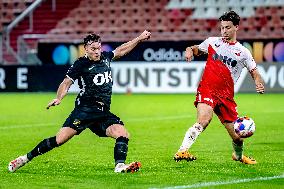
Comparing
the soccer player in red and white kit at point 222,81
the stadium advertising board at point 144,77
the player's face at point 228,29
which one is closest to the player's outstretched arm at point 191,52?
the soccer player in red and white kit at point 222,81

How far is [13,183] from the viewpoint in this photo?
8469 mm

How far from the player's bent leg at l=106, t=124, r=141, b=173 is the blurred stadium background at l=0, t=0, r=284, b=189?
0.18m

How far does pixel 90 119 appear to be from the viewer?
951 centimetres

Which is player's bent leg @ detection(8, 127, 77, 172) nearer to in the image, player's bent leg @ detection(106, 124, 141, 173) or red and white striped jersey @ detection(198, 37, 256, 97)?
player's bent leg @ detection(106, 124, 141, 173)

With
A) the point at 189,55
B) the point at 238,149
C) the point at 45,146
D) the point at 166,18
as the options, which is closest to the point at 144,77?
the point at 166,18

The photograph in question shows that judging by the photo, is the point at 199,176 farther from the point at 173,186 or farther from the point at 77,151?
the point at 77,151

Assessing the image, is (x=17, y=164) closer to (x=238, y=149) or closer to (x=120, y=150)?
(x=120, y=150)

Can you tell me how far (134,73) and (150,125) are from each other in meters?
10.8

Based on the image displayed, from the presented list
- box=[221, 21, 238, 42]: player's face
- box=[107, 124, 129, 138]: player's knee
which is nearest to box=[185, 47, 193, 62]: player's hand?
box=[221, 21, 238, 42]: player's face

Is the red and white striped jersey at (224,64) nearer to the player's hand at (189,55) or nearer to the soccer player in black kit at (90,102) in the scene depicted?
the player's hand at (189,55)

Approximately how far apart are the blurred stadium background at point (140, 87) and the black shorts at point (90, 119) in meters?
0.50

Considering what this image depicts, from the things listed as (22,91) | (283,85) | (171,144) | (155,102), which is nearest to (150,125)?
(171,144)

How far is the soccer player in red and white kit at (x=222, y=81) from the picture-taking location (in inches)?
395

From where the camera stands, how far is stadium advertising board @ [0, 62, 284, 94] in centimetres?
2627
